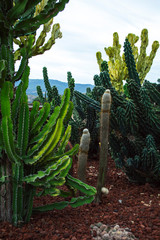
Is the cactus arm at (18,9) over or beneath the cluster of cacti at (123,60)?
beneath

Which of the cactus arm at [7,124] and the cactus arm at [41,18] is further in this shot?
the cactus arm at [41,18]

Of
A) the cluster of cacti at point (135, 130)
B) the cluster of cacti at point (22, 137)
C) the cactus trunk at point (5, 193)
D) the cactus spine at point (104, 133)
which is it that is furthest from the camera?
the cluster of cacti at point (135, 130)

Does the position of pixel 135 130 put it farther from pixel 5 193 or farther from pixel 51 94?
pixel 51 94

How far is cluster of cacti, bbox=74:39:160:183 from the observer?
3.48 meters

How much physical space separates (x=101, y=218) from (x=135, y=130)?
147cm

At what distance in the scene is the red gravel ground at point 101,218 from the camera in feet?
6.96

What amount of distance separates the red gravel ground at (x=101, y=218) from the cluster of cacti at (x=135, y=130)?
11.4 inches

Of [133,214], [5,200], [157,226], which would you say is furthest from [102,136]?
[5,200]

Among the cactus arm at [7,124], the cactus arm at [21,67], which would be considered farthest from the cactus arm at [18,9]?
the cactus arm at [7,124]

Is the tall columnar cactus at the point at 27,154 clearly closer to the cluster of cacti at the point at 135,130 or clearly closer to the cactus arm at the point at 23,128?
the cactus arm at the point at 23,128

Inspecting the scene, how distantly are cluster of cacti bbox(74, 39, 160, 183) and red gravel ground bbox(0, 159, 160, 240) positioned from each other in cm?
29

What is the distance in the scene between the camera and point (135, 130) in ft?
12.1

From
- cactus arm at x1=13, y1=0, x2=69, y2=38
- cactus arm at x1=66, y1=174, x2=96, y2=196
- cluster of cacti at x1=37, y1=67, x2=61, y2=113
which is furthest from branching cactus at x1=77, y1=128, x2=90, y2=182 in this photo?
cluster of cacti at x1=37, y1=67, x2=61, y2=113

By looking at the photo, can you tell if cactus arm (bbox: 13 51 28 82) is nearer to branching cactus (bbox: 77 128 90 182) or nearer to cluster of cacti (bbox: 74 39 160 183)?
branching cactus (bbox: 77 128 90 182)
